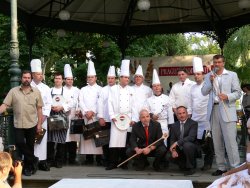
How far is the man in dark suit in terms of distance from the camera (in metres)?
7.38

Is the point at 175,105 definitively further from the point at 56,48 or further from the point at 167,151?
the point at 56,48

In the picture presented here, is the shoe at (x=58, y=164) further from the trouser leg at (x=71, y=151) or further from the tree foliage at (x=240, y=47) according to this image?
the tree foliage at (x=240, y=47)

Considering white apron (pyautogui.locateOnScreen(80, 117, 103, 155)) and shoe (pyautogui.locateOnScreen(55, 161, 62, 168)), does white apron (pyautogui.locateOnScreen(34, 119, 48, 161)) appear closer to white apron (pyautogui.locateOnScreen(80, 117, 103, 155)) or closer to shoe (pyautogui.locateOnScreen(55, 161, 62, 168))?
shoe (pyautogui.locateOnScreen(55, 161, 62, 168))

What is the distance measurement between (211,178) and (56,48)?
13.3m

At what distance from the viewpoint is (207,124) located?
8.03 meters

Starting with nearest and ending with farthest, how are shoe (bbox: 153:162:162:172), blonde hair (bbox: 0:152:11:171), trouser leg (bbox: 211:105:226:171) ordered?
blonde hair (bbox: 0:152:11:171) < trouser leg (bbox: 211:105:226:171) < shoe (bbox: 153:162:162:172)

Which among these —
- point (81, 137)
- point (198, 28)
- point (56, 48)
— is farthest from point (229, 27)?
point (56, 48)

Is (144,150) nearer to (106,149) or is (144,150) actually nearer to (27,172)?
(106,149)

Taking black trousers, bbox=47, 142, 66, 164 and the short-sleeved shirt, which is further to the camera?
black trousers, bbox=47, 142, 66, 164

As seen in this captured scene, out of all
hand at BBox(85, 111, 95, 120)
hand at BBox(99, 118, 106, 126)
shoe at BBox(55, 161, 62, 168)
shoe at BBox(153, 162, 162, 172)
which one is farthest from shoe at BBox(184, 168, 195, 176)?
shoe at BBox(55, 161, 62, 168)

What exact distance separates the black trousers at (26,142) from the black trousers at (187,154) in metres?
2.40

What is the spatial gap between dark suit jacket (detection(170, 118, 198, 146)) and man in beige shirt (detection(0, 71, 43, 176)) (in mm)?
2280

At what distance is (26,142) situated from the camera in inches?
295

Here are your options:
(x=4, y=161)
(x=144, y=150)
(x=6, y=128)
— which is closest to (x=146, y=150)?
(x=144, y=150)
